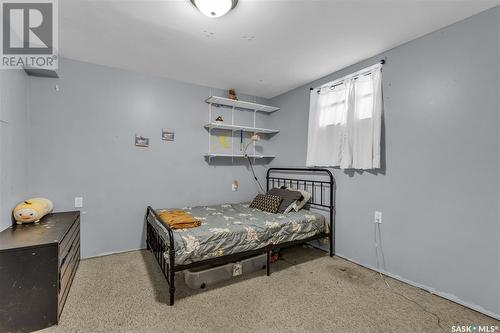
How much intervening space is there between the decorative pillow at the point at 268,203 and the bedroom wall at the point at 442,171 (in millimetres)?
1003

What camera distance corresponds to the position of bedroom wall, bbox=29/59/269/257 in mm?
2746

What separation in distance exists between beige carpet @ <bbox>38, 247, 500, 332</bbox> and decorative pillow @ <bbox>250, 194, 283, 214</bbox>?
794mm

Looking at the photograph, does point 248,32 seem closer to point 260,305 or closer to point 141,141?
point 141,141

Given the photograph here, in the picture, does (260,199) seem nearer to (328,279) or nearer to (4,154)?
(328,279)

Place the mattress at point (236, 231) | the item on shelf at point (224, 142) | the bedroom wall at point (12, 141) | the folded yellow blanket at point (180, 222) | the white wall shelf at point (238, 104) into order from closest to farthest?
the bedroom wall at point (12, 141) < the mattress at point (236, 231) < the folded yellow blanket at point (180, 222) < the white wall shelf at point (238, 104) < the item on shelf at point (224, 142)

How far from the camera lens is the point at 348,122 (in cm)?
291

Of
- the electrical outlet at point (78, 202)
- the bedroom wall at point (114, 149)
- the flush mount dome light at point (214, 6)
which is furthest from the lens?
the electrical outlet at point (78, 202)

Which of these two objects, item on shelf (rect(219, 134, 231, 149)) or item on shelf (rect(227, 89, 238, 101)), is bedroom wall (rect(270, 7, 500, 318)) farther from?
item on shelf (rect(219, 134, 231, 149))

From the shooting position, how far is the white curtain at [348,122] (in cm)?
261

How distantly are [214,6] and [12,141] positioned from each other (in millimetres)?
2280

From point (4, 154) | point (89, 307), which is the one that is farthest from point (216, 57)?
point (89, 307)

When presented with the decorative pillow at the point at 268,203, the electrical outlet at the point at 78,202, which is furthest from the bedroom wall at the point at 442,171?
the electrical outlet at the point at 78,202

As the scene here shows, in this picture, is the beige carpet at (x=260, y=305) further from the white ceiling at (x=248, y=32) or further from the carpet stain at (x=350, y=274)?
the white ceiling at (x=248, y=32)

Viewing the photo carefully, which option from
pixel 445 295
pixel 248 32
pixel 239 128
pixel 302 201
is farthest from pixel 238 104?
pixel 445 295
